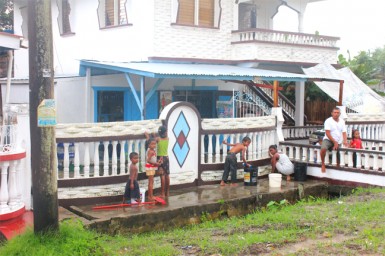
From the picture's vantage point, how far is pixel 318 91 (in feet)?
67.1

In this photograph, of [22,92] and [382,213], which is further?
[22,92]

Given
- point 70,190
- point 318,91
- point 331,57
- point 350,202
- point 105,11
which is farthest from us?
point 318,91

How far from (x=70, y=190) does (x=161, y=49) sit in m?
6.68

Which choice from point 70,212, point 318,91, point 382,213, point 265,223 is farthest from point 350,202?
point 318,91

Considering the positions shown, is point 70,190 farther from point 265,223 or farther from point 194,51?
point 194,51

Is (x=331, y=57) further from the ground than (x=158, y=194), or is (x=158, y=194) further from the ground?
(x=331, y=57)

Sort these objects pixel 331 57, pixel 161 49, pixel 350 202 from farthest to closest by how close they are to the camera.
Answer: pixel 331 57 → pixel 161 49 → pixel 350 202

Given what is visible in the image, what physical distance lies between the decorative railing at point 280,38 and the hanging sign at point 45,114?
11.0 meters

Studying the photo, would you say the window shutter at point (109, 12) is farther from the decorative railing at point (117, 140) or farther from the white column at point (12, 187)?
the white column at point (12, 187)

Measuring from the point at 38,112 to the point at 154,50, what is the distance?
898 cm

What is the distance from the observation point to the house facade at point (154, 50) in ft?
47.6

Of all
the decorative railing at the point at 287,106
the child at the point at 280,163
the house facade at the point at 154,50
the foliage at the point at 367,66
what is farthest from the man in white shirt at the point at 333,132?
the foliage at the point at 367,66

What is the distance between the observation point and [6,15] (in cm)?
2541

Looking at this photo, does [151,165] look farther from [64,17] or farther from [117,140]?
[64,17]
